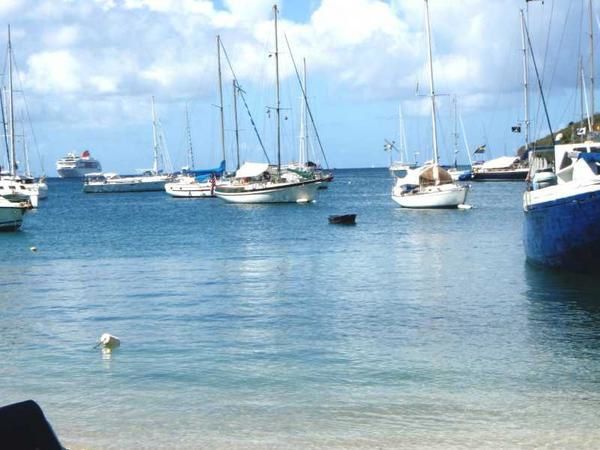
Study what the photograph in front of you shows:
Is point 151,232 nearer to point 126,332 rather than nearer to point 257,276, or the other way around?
point 257,276

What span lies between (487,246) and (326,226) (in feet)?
57.7

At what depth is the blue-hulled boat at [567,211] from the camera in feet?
84.2

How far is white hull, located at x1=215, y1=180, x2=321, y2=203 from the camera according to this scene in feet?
270

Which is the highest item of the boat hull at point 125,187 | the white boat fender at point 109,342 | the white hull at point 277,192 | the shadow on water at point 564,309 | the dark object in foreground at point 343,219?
the boat hull at point 125,187

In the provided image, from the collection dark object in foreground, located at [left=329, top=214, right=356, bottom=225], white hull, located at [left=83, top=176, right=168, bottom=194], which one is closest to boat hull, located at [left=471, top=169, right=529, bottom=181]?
white hull, located at [left=83, top=176, right=168, bottom=194]

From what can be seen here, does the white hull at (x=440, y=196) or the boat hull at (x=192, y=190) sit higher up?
the boat hull at (x=192, y=190)

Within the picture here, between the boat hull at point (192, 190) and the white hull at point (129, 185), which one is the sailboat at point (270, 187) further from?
the white hull at point (129, 185)

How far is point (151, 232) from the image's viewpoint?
57.7 metres

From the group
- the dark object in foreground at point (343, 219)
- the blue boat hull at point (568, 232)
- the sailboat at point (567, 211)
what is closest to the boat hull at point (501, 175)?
the dark object in foreground at point (343, 219)

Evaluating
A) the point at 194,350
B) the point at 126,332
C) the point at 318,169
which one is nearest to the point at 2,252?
the point at 126,332

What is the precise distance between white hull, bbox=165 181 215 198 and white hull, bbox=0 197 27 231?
47655 mm

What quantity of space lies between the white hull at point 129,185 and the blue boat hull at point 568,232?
114 meters

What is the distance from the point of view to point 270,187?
82.0 m

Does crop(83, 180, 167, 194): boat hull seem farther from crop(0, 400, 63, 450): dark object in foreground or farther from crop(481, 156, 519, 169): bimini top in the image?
crop(0, 400, 63, 450): dark object in foreground
